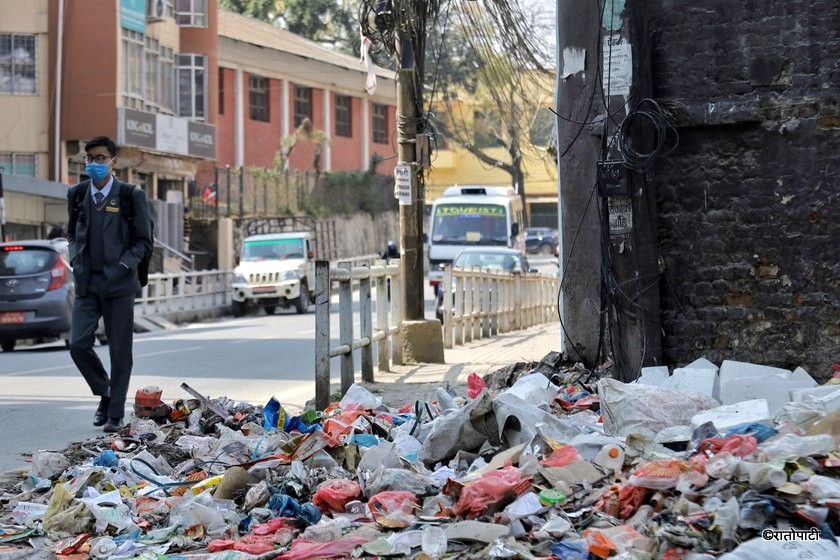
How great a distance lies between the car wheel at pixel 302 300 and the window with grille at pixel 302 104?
21.8m

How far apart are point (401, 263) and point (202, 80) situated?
27.8 meters

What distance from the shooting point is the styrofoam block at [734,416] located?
6.20 meters

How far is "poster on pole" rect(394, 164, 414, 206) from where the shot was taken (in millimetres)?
14422

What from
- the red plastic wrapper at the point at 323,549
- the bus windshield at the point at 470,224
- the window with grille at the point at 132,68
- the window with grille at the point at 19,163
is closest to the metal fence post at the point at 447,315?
the red plastic wrapper at the point at 323,549

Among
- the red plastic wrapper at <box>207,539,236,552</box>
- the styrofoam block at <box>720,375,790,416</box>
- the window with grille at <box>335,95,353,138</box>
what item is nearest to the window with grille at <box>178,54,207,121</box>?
the window with grille at <box>335,95,353,138</box>

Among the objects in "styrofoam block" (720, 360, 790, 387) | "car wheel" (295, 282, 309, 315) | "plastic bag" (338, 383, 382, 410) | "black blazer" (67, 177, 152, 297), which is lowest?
"car wheel" (295, 282, 309, 315)

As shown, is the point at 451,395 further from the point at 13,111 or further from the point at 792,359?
the point at 13,111

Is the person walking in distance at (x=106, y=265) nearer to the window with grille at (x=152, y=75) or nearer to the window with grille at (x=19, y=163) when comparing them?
the window with grille at (x=19, y=163)

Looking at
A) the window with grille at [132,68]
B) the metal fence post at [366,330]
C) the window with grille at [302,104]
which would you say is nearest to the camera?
the metal fence post at [366,330]

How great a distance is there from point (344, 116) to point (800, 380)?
163 ft

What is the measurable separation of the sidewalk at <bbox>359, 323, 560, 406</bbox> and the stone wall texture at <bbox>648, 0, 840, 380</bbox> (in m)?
2.29

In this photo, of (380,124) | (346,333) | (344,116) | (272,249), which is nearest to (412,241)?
(346,333)

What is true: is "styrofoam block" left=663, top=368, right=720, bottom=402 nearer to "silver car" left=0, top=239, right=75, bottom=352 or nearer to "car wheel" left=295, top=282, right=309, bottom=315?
"silver car" left=0, top=239, right=75, bottom=352

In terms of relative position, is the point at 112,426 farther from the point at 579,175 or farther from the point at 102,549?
the point at 579,175
